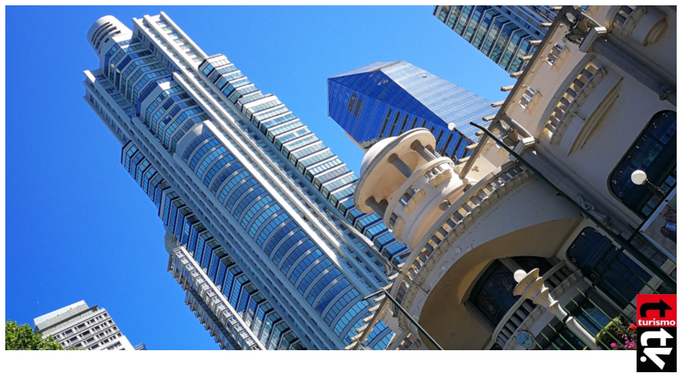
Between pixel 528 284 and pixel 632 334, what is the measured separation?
13.5ft

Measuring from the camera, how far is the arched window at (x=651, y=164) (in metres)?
25.1

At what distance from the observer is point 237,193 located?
3799 inches

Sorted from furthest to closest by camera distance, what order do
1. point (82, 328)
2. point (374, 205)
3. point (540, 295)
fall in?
point (82, 328) < point (374, 205) < point (540, 295)

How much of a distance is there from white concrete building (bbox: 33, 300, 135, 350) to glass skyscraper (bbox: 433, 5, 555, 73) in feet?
266

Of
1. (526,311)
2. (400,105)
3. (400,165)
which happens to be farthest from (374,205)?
(400,105)

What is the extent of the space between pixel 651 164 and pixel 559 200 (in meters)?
4.39

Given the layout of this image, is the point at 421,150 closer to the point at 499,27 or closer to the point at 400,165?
the point at 400,165

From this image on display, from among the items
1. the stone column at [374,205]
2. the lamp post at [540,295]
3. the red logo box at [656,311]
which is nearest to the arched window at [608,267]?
the lamp post at [540,295]

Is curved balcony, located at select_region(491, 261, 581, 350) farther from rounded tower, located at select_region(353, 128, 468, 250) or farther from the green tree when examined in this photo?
the green tree

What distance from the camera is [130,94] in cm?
11606

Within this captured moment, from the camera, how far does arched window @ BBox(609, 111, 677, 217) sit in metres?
25.1

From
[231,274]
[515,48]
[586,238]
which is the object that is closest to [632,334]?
[586,238]

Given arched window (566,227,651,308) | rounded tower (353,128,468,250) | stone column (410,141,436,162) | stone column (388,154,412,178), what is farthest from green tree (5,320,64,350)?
arched window (566,227,651,308)
